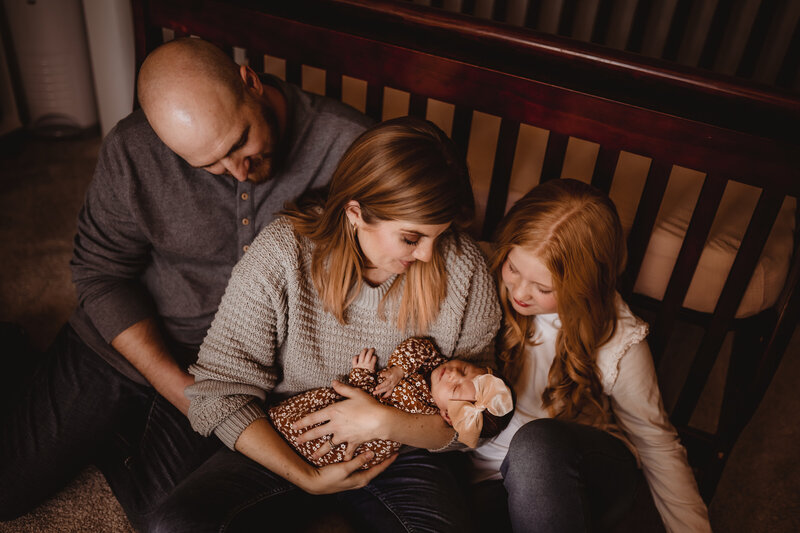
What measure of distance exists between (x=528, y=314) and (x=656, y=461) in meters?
0.43

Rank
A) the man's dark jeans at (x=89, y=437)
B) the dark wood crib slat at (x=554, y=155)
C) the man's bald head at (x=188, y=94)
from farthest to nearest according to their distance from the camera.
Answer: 1. the man's dark jeans at (x=89, y=437)
2. the dark wood crib slat at (x=554, y=155)
3. the man's bald head at (x=188, y=94)

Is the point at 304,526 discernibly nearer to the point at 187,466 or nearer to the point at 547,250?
the point at 187,466

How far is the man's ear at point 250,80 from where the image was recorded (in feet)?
4.20

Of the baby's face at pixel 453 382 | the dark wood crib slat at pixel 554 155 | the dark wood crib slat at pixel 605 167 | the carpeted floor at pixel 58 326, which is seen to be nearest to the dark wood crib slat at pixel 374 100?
the dark wood crib slat at pixel 554 155

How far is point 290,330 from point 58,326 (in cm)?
111

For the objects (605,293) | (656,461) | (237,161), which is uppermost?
(237,161)

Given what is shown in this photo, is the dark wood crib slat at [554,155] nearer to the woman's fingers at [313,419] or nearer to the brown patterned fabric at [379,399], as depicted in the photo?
the brown patterned fabric at [379,399]

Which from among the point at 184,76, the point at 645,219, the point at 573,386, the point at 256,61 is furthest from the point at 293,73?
the point at 573,386

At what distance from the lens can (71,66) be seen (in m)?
2.70

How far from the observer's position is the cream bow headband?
1189 mm

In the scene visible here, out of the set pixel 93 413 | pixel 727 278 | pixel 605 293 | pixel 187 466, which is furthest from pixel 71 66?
pixel 727 278

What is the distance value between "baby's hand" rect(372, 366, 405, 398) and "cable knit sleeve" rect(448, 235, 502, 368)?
16 cm

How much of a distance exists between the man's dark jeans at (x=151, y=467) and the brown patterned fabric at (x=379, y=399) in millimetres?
91

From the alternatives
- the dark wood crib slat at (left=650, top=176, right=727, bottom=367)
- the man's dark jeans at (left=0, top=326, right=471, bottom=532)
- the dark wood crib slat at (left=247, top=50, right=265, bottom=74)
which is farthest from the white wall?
the dark wood crib slat at (left=650, top=176, right=727, bottom=367)
